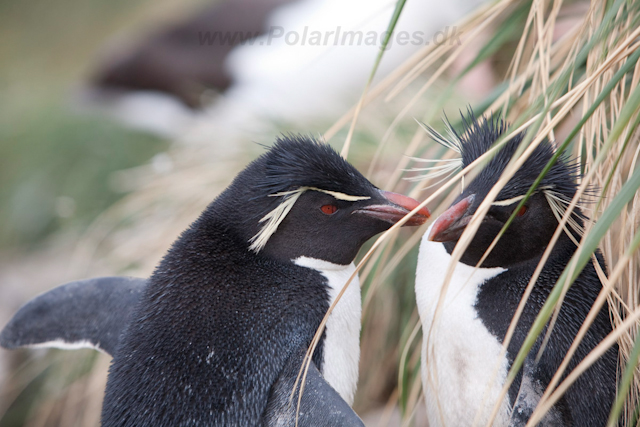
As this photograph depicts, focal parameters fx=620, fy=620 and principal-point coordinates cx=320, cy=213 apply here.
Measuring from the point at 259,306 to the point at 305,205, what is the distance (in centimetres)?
22

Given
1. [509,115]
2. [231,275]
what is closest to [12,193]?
[231,275]

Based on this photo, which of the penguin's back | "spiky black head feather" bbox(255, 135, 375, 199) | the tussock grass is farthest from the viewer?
"spiky black head feather" bbox(255, 135, 375, 199)

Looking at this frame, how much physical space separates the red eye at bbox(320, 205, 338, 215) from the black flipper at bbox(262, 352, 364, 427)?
0.29 meters

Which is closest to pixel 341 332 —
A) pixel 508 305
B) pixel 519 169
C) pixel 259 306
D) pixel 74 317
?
pixel 259 306

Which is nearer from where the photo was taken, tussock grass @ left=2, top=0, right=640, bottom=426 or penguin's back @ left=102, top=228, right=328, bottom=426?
tussock grass @ left=2, top=0, right=640, bottom=426

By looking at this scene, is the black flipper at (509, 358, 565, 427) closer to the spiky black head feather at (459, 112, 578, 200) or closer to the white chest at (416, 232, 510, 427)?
the white chest at (416, 232, 510, 427)

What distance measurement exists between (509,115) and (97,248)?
4.90 feet

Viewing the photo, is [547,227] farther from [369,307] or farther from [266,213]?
[369,307]

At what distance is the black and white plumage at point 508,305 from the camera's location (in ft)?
3.68

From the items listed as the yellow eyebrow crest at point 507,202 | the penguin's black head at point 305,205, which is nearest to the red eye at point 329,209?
the penguin's black head at point 305,205

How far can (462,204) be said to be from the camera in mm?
1153

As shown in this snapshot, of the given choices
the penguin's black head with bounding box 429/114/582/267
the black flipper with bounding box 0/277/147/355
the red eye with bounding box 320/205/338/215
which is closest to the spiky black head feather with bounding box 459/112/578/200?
the penguin's black head with bounding box 429/114/582/267

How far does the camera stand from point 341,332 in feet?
4.17

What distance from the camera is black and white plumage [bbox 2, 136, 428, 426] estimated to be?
1.10 metres
